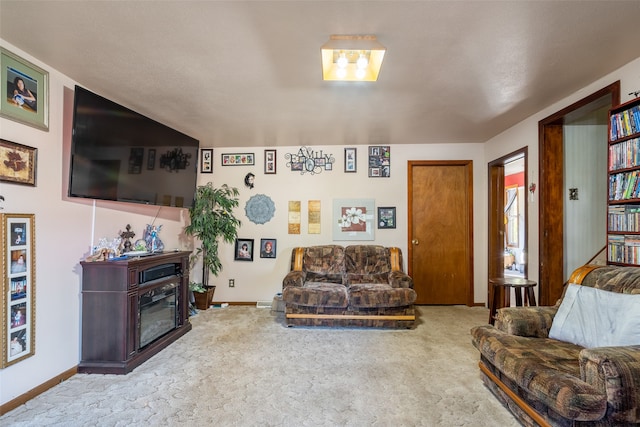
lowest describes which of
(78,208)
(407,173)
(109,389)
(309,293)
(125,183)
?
(109,389)

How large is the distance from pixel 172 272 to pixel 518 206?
27.3 ft

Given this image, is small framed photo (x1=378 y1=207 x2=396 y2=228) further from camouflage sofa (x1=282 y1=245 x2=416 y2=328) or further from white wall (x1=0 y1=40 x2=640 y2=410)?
camouflage sofa (x1=282 y1=245 x2=416 y2=328)

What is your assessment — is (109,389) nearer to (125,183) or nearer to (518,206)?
(125,183)

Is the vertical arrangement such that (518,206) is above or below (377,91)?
below

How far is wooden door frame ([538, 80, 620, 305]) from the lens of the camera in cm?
294

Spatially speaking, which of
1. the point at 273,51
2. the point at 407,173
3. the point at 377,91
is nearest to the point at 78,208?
the point at 273,51

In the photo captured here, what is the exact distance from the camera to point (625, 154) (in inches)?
77.1

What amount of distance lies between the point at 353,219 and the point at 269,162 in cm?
156

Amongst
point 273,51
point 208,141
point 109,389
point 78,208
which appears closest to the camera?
point 273,51

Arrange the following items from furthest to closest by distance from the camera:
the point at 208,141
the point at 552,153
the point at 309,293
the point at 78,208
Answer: the point at 208,141 → the point at 309,293 → the point at 552,153 → the point at 78,208

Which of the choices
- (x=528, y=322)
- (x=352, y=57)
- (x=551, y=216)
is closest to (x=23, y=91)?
(x=352, y=57)

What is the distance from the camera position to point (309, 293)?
3303 mm

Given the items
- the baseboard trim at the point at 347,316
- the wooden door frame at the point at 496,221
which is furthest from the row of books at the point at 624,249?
the wooden door frame at the point at 496,221

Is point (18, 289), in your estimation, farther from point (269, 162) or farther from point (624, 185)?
point (624, 185)
